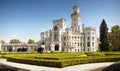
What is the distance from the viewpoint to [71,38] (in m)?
79.3

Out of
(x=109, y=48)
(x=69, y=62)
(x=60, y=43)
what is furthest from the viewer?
(x=60, y=43)

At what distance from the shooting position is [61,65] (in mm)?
20875

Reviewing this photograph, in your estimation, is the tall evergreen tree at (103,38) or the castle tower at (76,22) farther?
the castle tower at (76,22)

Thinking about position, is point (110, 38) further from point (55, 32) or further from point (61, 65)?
point (61, 65)

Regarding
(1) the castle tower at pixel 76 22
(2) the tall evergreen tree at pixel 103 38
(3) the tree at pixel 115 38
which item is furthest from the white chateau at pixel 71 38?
(3) the tree at pixel 115 38

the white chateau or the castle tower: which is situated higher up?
the castle tower

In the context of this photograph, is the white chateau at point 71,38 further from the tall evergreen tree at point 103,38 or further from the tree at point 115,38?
the tree at point 115,38

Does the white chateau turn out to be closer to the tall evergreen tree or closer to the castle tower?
the castle tower

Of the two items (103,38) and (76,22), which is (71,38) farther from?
(103,38)

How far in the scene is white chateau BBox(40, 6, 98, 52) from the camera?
7875 centimetres

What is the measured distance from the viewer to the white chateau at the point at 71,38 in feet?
258

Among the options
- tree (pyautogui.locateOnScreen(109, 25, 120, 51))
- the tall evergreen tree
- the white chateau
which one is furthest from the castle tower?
tree (pyautogui.locateOnScreen(109, 25, 120, 51))

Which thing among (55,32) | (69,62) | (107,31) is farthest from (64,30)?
(69,62)

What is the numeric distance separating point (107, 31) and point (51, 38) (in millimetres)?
26221
